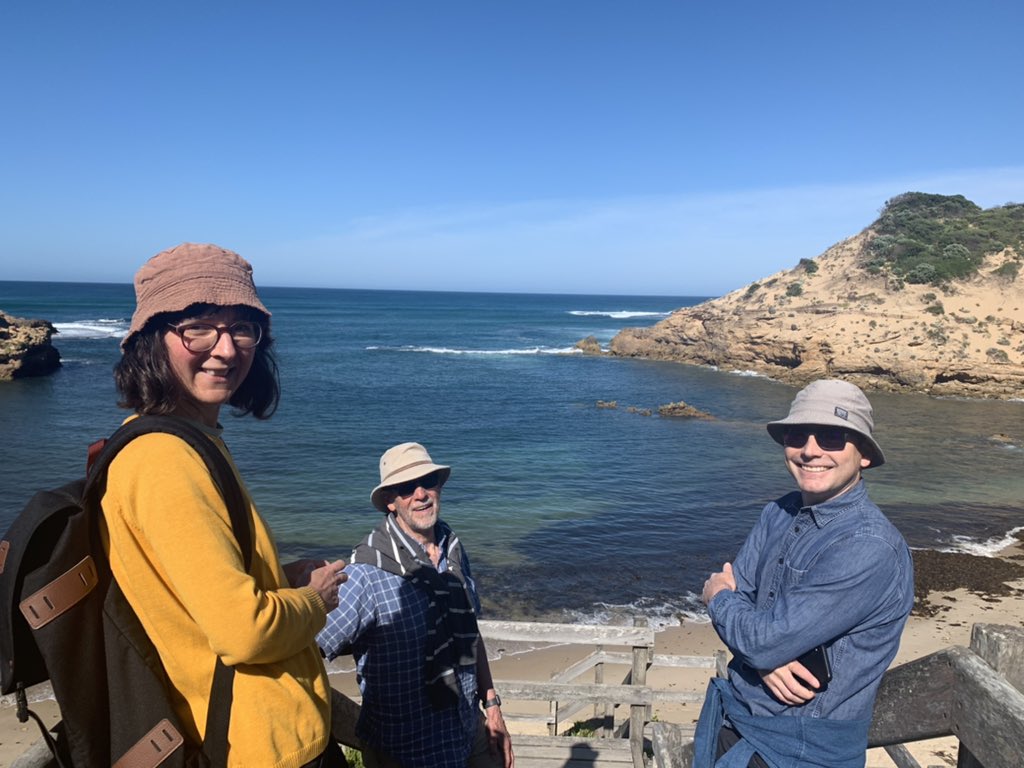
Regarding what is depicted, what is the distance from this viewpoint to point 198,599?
1602 mm

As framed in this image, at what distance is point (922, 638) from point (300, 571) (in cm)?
1290

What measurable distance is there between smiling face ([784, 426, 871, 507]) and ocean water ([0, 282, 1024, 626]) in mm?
10580

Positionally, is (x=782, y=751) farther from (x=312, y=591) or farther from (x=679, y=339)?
(x=679, y=339)

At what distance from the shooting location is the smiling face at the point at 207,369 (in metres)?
1.93

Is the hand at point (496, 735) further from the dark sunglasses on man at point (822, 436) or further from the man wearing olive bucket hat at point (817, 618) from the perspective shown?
the dark sunglasses on man at point (822, 436)

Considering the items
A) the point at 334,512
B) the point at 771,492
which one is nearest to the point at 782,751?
the point at 334,512

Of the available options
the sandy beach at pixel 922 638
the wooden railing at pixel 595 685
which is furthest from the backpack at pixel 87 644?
the sandy beach at pixel 922 638

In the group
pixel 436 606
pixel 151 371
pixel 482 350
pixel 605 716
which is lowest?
pixel 605 716

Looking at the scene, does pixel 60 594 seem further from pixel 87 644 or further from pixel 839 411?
pixel 839 411

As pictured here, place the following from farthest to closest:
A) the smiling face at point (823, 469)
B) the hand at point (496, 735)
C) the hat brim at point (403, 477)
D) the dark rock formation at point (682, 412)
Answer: the dark rock formation at point (682, 412) < the hand at point (496, 735) < the hat brim at point (403, 477) < the smiling face at point (823, 469)

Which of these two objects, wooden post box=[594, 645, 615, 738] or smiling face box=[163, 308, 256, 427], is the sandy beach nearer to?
wooden post box=[594, 645, 615, 738]

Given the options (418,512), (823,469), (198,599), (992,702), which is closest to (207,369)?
(198,599)

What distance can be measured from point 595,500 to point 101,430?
19.6m

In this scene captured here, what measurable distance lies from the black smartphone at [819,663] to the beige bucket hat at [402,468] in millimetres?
1678
